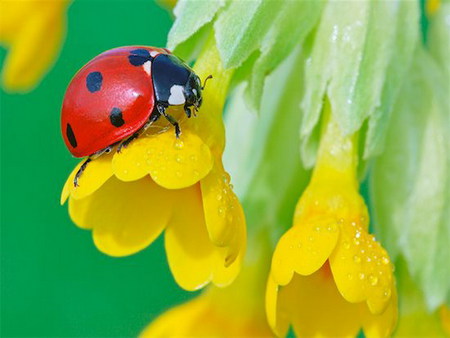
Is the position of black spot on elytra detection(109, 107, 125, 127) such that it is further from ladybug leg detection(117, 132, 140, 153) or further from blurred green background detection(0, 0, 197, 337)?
blurred green background detection(0, 0, 197, 337)

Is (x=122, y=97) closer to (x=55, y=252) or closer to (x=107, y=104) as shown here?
(x=107, y=104)

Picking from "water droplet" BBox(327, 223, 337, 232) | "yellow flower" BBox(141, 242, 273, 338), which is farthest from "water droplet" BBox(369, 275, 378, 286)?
"yellow flower" BBox(141, 242, 273, 338)

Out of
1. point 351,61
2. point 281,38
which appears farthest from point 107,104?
point 351,61

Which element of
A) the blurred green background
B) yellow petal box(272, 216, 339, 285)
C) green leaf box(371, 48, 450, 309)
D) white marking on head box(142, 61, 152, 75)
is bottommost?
the blurred green background

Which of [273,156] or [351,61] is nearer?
[351,61]

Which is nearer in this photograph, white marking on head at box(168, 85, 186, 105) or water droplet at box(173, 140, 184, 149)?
water droplet at box(173, 140, 184, 149)

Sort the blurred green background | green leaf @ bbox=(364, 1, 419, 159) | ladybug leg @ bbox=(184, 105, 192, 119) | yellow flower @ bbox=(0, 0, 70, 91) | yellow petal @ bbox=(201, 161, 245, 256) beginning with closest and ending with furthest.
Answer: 1. yellow petal @ bbox=(201, 161, 245, 256)
2. ladybug leg @ bbox=(184, 105, 192, 119)
3. green leaf @ bbox=(364, 1, 419, 159)
4. yellow flower @ bbox=(0, 0, 70, 91)
5. the blurred green background

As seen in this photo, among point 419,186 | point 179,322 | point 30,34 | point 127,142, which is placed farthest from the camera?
point 30,34

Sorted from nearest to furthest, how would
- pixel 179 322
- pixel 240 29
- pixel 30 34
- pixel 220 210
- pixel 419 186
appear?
pixel 220 210 < pixel 240 29 < pixel 419 186 < pixel 179 322 < pixel 30 34

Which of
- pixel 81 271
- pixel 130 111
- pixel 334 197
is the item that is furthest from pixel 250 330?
Answer: pixel 81 271
